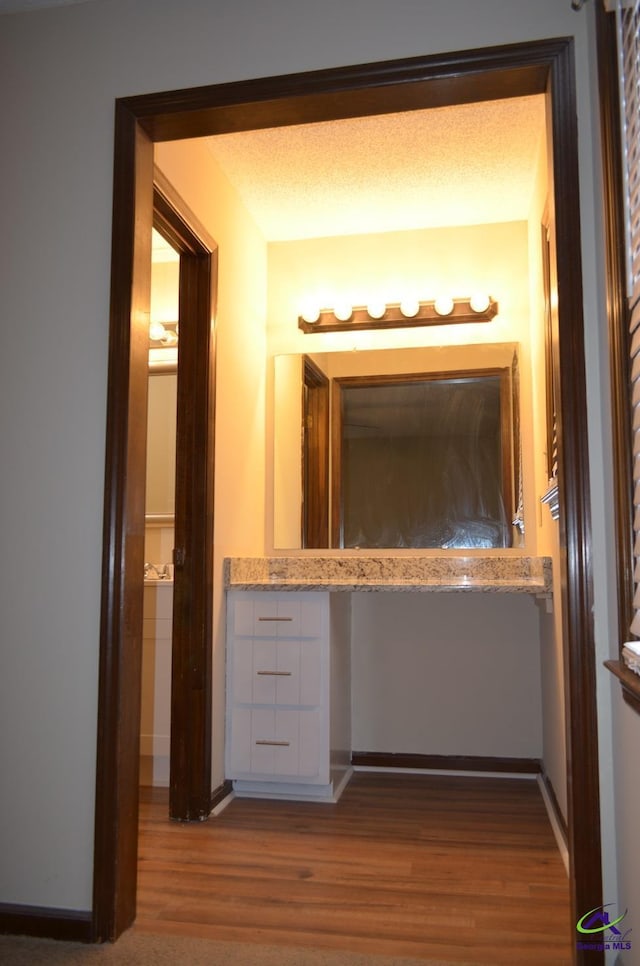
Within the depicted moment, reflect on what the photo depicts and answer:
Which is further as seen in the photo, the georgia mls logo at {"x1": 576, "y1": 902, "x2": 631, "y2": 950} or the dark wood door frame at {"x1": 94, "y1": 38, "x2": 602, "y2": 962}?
the dark wood door frame at {"x1": 94, "y1": 38, "x2": 602, "y2": 962}

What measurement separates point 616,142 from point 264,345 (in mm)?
2439

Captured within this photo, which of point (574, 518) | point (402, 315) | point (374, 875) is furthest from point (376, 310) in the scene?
point (374, 875)

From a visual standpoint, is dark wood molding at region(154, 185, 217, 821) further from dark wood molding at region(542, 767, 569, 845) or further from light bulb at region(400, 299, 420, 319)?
dark wood molding at region(542, 767, 569, 845)

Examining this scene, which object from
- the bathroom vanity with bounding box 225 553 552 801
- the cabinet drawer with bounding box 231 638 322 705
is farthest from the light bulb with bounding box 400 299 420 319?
the cabinet drawer with bounding box 231 638 322 705

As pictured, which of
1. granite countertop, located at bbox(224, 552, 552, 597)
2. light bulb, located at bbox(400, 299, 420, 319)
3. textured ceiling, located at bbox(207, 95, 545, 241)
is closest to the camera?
textured ceiling, located at bbox(207, 95, 545, 241)

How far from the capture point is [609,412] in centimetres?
171

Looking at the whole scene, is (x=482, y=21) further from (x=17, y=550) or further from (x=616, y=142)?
(x=17, y=550)

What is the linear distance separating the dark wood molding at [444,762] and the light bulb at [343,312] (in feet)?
6.76

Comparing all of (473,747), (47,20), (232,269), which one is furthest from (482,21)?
(473,747)

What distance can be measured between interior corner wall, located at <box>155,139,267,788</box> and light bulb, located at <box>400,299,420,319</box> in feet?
2.30

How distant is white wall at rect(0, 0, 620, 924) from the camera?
1.94 meters

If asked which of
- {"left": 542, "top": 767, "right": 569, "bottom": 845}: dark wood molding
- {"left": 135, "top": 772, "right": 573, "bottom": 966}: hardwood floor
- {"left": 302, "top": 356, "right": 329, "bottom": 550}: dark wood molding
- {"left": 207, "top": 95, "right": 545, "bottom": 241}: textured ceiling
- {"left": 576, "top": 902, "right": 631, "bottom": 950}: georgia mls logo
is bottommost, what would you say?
{"left": 135, "top": 772, "right": 573, "bottom": 966}: hardwood floor

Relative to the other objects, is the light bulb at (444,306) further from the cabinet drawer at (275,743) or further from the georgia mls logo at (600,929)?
the georgia mls logo at (600,929)

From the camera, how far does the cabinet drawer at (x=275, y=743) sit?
119 inches
